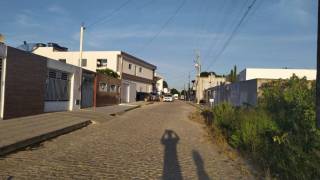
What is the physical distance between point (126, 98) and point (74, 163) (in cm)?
5004

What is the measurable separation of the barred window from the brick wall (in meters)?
1.51

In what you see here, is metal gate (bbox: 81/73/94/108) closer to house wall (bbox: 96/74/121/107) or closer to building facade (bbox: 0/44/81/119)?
house wall (bbox: 96/74/121/107)

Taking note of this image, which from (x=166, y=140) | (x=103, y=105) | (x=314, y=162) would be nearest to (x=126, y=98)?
(x=103, y=105)

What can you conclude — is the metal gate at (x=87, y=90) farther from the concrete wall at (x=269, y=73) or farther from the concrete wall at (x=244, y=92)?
the concrete wall at (x=269, y=73)

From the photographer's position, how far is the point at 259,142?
12.3 m

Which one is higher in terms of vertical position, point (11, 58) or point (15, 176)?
point (11, 58)

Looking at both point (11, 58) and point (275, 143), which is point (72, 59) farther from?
point (275, 143)

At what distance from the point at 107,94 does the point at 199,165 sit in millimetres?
35155

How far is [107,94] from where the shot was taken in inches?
1795

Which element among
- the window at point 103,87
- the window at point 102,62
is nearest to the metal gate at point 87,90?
the window at point 103,87

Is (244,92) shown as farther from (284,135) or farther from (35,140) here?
(284,135)

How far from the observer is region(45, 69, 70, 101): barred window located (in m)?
26.5

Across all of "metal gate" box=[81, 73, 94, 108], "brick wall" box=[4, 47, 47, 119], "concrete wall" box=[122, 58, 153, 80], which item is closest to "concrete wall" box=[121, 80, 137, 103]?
"concrete wall" box=[122, 58, 153, 80]

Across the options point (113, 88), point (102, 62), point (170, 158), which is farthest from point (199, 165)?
point (102, 62)
